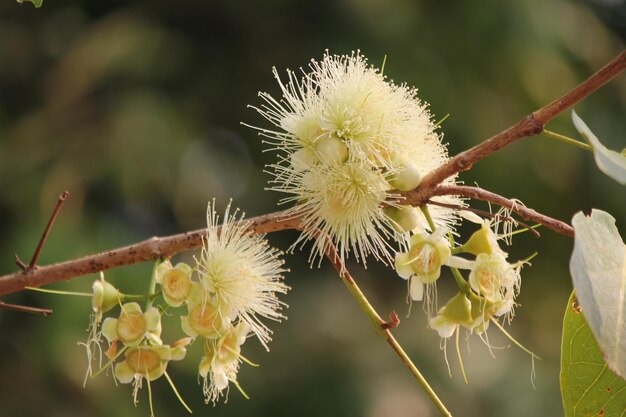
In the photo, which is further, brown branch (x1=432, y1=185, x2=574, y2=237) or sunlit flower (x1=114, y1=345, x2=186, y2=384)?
sunlit flower (x1=114, y1=345, x2=186, y2=384)

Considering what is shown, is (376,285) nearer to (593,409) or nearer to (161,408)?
(161,408)

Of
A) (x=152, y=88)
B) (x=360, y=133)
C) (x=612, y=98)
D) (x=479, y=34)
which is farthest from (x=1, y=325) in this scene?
(x=360, y=133)

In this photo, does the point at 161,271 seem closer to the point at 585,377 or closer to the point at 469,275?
the point at 469,275

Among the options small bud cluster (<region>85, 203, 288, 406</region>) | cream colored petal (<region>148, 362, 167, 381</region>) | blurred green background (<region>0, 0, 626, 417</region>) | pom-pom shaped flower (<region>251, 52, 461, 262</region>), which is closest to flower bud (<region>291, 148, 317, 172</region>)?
pom-pom shaped flower (<region>251, 52, 461, 262</region>)

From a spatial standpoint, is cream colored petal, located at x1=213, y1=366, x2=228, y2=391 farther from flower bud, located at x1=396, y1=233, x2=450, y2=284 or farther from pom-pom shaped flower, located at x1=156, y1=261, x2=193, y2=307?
flower bud, located at x1=396, y1=233, x2=450, y2=284

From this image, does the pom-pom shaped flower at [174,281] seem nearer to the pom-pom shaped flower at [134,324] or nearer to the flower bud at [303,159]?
the pom-pom shaped flower at [134,324]

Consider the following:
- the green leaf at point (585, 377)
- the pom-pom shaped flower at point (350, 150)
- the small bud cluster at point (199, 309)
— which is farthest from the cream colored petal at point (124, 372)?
the green leaf at point (585, 377)
